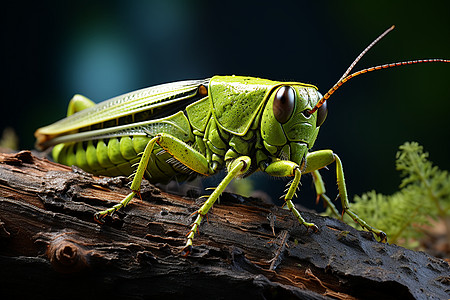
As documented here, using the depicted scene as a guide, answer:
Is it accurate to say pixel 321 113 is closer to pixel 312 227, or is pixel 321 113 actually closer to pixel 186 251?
pixel 312 227

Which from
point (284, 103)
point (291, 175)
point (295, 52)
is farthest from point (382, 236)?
point (295, 52)

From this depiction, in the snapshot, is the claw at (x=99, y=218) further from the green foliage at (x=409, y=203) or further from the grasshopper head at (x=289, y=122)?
the green foliage at (x=409, y=203)

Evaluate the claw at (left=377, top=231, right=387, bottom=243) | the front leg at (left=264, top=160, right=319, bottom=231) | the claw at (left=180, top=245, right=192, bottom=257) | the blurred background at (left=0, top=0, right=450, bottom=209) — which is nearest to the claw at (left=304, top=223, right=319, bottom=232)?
the front leg at (left=264, top=160, right=319, bottom=231)

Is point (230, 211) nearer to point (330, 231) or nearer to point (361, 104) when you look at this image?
point (330, 231)

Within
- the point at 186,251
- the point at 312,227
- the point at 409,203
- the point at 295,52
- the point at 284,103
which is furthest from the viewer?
the point at 295,52

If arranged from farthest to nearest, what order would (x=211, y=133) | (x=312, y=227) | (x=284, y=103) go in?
(x=211, y=133), (x=284, y=103), (x=312, y=227)

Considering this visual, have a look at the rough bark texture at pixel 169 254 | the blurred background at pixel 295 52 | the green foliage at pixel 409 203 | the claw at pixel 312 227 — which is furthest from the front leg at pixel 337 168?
the blurred background at pixel 295 52

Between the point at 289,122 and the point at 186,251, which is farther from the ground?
the point at 289,122
